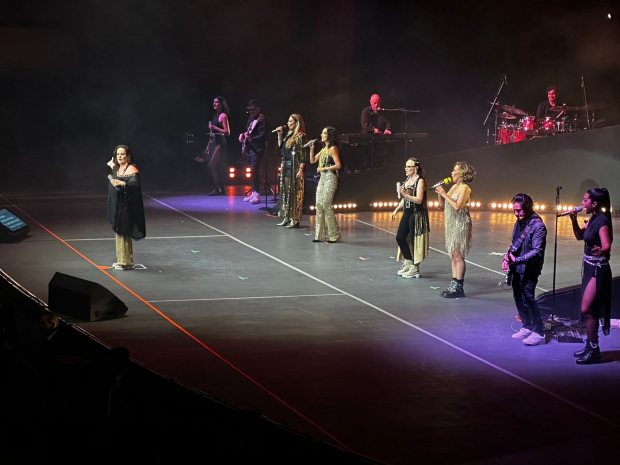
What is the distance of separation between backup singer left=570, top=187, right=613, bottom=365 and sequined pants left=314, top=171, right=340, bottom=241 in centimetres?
640

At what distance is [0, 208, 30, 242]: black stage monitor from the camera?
1371 centimetres

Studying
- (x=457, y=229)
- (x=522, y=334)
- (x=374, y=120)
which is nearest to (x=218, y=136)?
(x=374, y=120)

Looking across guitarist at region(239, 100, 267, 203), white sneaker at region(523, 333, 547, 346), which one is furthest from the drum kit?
white sneaker at region(523, 333, 547, 346)

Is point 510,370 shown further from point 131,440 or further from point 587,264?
point 131,440

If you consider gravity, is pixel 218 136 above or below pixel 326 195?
above

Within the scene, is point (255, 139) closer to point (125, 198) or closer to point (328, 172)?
point (328, 172)

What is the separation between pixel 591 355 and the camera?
306 inches

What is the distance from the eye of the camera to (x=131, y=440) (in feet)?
17.4

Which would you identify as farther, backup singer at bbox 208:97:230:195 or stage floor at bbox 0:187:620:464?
backup singer at bbox 208:97:230:195

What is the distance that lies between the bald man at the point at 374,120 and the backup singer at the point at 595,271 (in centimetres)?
1261

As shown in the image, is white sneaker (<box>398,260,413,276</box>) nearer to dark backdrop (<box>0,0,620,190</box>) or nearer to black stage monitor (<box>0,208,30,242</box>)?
black stage monitor (<box>0,208,30,242</box>)

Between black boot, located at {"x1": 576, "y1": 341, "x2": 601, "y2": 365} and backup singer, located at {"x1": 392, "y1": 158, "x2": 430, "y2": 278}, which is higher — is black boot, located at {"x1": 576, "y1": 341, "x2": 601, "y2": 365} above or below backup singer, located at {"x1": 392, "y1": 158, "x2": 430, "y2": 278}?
below

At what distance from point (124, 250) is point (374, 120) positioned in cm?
1024

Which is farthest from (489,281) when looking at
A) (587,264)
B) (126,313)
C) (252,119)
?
(252,119)
